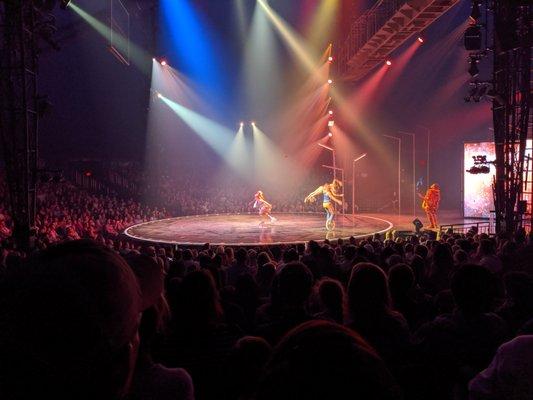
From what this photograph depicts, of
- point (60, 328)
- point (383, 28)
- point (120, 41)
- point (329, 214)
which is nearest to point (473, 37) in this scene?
point (383, 28)

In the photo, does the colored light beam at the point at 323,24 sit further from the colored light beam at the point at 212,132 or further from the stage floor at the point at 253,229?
the stage floor at the point at 253,229

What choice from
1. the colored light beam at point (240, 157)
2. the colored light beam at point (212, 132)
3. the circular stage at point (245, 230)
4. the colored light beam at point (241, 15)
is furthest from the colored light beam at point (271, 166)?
the circular stage at point (245, 230)

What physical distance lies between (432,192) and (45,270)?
1839 cm

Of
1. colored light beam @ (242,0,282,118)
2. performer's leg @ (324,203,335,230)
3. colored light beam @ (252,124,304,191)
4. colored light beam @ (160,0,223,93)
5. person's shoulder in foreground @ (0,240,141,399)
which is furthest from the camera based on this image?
colored light beam @ (252,124,304,191)

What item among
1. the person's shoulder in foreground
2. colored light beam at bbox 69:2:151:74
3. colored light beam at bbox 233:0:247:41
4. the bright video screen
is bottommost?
the person's shoulder in foreground

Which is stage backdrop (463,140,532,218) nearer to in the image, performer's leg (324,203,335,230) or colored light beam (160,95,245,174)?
performer's leg (324,203,335,230)

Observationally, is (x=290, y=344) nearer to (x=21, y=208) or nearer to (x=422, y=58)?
(x=21, y=208)

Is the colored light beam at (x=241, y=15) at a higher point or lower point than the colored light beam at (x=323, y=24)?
higher

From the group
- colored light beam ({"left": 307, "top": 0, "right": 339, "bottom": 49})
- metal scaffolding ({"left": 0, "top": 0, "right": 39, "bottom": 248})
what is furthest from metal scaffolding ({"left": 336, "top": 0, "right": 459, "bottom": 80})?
metal scaffolding ({"left": 0, "top": 0, "right": 39, "bottom": 248})

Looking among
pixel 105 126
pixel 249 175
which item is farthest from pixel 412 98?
pixel 105 126

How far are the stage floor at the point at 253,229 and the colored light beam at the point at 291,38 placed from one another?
963 cm

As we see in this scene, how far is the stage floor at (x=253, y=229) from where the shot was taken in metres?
15.2

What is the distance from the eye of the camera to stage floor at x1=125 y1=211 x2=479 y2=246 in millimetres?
15234

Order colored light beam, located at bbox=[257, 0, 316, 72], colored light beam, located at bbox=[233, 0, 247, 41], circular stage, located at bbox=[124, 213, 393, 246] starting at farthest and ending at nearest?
colored light beam, located at bbox=[233, 0, 247, 41] < colored light beam, located at bbox=[257, 0, 316, 72] < circular stage, located at bbox=[124, 213, 393, 246]
